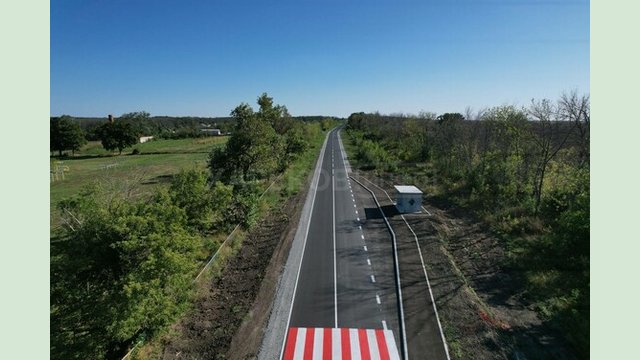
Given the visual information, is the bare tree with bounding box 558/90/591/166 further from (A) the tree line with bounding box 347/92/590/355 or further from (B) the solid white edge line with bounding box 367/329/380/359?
(B) the solid white edge line with bounding box 367/329/380/359

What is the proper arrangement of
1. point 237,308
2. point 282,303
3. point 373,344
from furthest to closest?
point 282,303
point 237,308
point 373,344

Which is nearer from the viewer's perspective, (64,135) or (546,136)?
(546,136)

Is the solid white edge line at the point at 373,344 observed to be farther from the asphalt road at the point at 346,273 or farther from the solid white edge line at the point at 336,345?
the solid white edge line at the point at 336,345

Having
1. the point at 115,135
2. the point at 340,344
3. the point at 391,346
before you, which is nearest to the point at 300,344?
the point at 340,344

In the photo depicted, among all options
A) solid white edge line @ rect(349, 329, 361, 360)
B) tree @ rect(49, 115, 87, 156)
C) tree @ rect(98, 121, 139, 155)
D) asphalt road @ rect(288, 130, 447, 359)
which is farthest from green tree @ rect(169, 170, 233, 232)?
tree @ rect(49, 115, 87, 156)

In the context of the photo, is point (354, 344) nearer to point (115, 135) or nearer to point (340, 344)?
point (340, 344)

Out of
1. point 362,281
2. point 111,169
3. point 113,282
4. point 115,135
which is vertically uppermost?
point 115,135

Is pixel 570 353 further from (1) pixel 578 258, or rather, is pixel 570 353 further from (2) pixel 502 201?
(2) pixel 502 201

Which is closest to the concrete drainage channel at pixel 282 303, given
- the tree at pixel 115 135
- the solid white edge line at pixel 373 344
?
the solid white edge line at pixel 373 344
